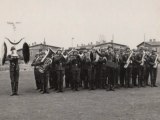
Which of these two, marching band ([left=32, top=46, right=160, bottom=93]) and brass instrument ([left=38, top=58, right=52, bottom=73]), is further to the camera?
marching band ([left=32, top=46, right=160, bottom=93])

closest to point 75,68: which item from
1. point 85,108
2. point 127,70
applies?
point 127,70

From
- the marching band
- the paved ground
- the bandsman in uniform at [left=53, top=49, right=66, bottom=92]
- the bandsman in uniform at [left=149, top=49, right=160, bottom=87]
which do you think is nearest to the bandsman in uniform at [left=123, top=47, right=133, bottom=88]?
the marching band

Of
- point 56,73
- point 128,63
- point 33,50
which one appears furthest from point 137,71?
point 33,50

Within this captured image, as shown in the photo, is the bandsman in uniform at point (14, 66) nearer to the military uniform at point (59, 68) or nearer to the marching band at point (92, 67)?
the marching band at point (92, 67)

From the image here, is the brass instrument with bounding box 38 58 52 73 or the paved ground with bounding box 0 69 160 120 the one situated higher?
the brass instrument with bounding box 38 58 52 73

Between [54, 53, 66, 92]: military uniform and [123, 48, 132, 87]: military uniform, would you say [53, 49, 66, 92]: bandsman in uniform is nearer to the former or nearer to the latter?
[54, 53, 66, 92]: military uniform

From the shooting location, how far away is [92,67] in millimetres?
16797

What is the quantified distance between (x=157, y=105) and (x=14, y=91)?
621 cm

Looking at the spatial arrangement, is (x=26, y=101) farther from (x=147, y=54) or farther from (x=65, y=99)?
(x=147, y=54)

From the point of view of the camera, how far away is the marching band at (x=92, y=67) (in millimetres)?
15609

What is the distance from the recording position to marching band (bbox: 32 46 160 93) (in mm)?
15609

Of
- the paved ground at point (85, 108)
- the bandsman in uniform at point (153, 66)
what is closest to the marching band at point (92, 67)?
the bandsman in uniform at point (153, 66)

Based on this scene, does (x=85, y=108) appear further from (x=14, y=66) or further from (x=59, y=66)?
(x=59, y=66)

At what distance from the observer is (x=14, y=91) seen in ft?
47.8
